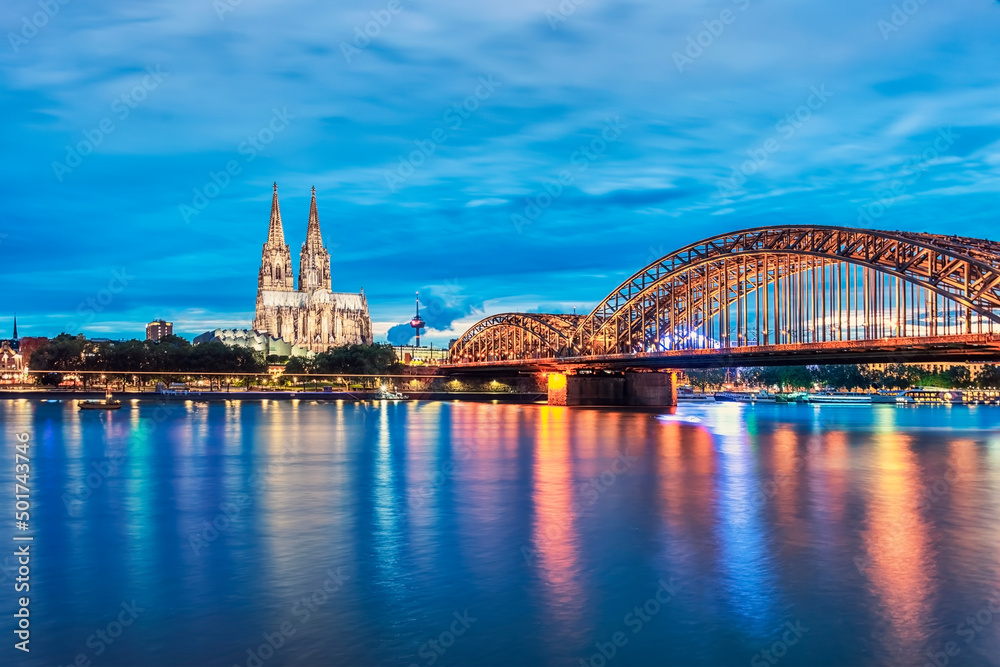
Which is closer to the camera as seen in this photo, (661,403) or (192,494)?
(192,494)

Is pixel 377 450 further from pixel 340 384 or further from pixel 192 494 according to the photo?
pixel 340 384

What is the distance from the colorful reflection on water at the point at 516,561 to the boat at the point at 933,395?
474 ft

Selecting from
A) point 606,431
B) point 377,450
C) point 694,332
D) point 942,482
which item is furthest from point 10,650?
point 694,332

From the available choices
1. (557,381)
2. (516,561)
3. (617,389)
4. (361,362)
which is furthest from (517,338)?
(516,561)

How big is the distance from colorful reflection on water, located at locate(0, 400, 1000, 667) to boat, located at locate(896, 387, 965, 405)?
5692 inches

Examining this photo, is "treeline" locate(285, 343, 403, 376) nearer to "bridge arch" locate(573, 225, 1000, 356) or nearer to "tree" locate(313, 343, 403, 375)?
"tree" locate(313, 343, 403, 375)

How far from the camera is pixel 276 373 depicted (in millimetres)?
186625

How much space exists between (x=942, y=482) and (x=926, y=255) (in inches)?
1105

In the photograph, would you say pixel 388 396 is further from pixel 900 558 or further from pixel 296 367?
pixel 900 558

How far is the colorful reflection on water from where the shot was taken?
16.2 m

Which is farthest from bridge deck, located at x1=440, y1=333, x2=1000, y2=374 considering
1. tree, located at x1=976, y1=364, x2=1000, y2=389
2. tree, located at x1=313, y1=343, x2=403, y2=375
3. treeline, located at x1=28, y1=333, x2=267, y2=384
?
tree, located at x1=976, y1=364, x2=1000, y2=389

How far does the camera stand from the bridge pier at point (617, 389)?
372ft

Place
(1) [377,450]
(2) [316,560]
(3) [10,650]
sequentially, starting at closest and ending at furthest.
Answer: (3) [10,650], (2) [316,560], (1) [377,450]

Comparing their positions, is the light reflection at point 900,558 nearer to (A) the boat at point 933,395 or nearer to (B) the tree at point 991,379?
(A) the boat at point 933,395
